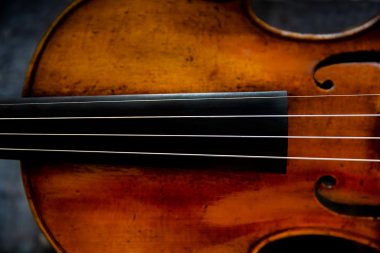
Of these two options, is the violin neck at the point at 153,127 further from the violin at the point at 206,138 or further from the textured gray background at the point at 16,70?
the textured gray background at the point at 16,70

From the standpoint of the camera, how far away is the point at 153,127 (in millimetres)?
666

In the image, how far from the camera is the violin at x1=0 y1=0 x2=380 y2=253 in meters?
0.66

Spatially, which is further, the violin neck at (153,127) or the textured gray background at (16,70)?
the textured gray background at (16,70)

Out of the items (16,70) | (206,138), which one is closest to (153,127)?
(206,138)

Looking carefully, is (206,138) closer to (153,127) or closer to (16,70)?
(153,127)

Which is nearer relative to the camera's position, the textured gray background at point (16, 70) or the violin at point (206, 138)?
the violin at point (206, 138)

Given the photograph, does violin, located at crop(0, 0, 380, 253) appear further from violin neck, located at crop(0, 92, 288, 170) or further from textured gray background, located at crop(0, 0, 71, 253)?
textured gray background, located at crop(0, 0, 71, 253)

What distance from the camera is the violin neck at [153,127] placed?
65 cm

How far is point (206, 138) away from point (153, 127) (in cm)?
10

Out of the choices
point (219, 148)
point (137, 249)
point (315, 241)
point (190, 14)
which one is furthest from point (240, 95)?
point (315, 241)

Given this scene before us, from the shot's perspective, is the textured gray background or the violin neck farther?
the textured gray background

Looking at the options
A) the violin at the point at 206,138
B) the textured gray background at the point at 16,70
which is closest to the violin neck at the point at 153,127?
the violin at the point at 206,138

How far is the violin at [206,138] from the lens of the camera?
0.66 metres

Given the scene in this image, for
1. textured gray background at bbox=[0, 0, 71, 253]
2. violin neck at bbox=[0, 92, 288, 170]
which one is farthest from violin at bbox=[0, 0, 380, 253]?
textured gray background at bbox=[0, 0, 71, 253]
